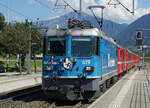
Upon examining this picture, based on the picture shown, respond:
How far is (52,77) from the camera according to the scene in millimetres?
11188

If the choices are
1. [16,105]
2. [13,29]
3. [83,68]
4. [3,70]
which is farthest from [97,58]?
[3,70]

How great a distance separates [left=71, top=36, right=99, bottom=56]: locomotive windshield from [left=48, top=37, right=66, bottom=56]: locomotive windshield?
17.7 inches

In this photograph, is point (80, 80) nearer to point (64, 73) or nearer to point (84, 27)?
point (64, 73)

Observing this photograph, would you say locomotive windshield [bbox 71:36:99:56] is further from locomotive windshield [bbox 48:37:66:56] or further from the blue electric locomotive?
locomotive windshield [bbox 48:37:66:56]


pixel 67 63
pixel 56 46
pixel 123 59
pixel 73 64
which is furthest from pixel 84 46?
pixel 123 59

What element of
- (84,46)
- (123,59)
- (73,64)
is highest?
(84,46)

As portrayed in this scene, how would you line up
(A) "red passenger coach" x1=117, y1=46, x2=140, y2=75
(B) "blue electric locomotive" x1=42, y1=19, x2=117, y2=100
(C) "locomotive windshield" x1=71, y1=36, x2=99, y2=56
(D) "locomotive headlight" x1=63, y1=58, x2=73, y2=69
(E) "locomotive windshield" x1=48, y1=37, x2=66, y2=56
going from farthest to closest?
(A) "red passenger coach" x1=117, y1=46, x2=140, y2=75 → (E) "locomotive windshield" x1=48, y1=37, x2=66, y2=56 → (C) "locomotive windshield" x1=71, y1=36, x2=99, y2=56 → (D) "locomotive headlight" x1=63, y1=58, x2=73, y2=69 → (B) "blue electric locomotive" x1=42, y1=19, x2=117, y2=100

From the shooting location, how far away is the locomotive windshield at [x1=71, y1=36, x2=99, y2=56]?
1127 cm

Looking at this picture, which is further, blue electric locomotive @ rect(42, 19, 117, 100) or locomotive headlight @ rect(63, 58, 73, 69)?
locomotive headlight @ rect(63, 58, 73, 69)

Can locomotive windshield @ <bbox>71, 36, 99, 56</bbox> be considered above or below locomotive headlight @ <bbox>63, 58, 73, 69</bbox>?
above

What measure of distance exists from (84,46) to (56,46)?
127cm

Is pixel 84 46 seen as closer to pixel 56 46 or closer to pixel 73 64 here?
pixel 73 64

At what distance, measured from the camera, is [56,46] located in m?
11.6

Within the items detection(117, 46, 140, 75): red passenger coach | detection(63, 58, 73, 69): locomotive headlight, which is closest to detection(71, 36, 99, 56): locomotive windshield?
detection(63, 58, 73, 69): locomotive headlight
